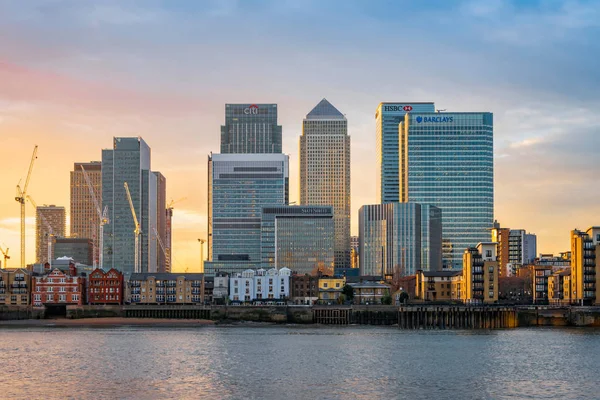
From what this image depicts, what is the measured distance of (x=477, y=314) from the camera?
180125 mm

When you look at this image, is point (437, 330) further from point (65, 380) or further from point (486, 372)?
point (65, 380)

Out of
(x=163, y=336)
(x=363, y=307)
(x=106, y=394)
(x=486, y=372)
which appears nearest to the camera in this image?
(x=106, y=394)

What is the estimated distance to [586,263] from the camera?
626 ft

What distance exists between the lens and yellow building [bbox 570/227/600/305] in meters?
189

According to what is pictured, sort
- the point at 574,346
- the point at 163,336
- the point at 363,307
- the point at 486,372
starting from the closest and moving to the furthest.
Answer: the point at 486,372 < the point at 574,346 < the point at 163,336 < the point at 363,307

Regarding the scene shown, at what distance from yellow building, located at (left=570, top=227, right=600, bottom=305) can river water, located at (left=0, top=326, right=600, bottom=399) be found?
28.7 meters

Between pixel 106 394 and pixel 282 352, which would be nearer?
pixel 106 394

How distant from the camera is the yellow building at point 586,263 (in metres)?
189

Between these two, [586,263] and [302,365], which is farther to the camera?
[586,263]

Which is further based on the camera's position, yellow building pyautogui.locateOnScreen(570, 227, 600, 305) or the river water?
yellow building pyautogui.locateOnScreen(570, 227, 600, 305)

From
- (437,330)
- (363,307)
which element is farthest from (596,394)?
(363,307)

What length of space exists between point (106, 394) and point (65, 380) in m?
12.5

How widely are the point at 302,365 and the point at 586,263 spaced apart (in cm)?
10059

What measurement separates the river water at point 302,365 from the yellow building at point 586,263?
2870cm
